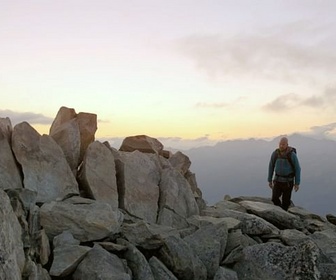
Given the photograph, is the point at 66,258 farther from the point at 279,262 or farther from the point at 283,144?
the point at 283,144

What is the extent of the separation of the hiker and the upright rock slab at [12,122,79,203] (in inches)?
491

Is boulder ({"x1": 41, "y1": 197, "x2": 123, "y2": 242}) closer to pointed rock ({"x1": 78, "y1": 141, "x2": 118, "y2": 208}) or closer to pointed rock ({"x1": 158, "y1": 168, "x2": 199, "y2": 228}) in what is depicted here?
pointed rock ({"x1": 78, "y1": 141, "x2": 118, "y2": 208})

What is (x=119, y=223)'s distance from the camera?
16.9m

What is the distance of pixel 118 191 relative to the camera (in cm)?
2114

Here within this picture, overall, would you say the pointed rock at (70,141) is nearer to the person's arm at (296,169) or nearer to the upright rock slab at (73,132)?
the upright rock slab at (73,132)

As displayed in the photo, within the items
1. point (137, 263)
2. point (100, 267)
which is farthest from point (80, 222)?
point (137, 263)

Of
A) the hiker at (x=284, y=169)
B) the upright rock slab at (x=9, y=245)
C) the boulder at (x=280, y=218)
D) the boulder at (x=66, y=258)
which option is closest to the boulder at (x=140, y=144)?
the boulder at (x=280, y=218)

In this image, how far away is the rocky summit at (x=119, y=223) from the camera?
47.6 ft

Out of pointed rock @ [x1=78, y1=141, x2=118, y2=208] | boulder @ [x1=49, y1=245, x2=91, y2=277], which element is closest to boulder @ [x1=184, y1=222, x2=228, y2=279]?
pointed rock @ [x1=78, y1=141, x2=118, y2=208]

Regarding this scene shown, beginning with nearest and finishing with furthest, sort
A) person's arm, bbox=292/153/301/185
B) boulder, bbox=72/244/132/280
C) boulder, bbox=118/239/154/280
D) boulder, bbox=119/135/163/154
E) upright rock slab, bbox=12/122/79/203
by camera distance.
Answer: boulder, bbox=72/244/132/280, boulder, bbox=118/239/154/280, upright rock slab, bbox=12/122/79/203, person's arm, bbox=292/153/301/185, boulder, bbox=119/135/163/154

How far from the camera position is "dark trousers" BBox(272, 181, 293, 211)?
1040 inches

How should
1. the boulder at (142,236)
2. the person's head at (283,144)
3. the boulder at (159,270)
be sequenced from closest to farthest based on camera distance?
the boulder at (159,270) < the boulder at (142,236) < the person's head at (283,144)

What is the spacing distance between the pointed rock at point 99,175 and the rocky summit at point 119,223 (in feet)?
0.18

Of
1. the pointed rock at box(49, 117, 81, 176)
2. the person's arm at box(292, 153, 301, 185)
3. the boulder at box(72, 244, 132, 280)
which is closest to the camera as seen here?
the boulder at box(72, 244, 132, 280)
